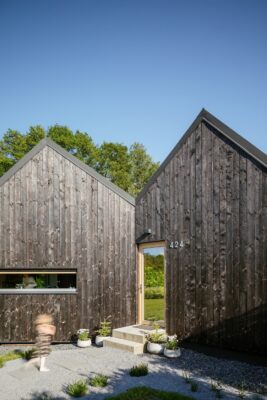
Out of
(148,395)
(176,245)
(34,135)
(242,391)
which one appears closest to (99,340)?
(176,245)

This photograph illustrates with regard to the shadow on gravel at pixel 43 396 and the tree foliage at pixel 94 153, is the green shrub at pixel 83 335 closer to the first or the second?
the shadow on gravel at pixel 43 396

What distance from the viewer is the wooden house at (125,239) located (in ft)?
28.0

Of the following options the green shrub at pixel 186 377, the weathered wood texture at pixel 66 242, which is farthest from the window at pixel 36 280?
the green shrub at pixel 186 377

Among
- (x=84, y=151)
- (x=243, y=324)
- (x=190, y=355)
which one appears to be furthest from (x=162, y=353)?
(x=84, y=151)

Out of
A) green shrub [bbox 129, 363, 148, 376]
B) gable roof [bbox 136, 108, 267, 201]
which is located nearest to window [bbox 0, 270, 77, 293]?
green shrub [bbox 129, 363, 148, 376]

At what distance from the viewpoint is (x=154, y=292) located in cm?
1141

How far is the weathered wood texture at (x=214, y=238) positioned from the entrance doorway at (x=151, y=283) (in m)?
0.50

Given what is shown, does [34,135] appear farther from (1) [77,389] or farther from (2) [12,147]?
(1) [77,389]

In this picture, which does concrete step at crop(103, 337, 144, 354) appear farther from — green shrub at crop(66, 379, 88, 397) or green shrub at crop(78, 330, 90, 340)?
green shrub at crop(66, 379, 88, 397)

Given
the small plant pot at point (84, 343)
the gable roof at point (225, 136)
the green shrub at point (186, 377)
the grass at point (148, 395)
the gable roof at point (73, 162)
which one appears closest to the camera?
the grass at point (148, 395)

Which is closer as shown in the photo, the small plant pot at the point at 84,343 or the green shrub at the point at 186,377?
the green shrub at the point at 186,377

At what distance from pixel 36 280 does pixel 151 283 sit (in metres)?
3.68

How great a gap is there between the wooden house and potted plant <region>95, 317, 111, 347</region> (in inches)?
11.1

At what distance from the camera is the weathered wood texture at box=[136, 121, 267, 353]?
7.88 metres
